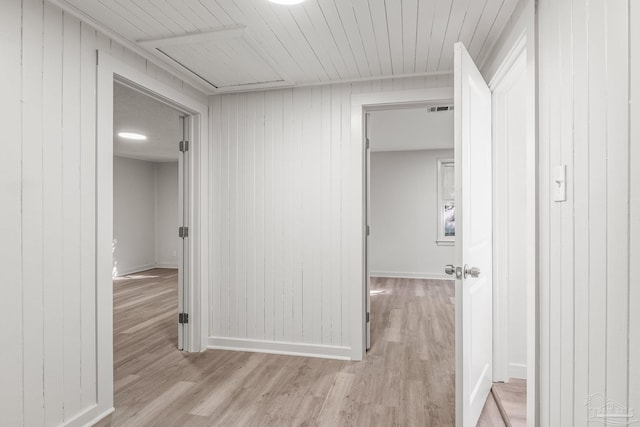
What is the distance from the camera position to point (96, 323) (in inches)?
81.8

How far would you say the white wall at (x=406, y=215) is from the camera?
22.3 ft

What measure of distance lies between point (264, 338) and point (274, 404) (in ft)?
2.97

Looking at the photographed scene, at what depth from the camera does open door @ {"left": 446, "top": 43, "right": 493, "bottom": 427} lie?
5.64 ft

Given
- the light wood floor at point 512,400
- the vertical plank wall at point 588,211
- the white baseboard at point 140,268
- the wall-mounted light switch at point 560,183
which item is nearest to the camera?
the vertical plank wall at point 588,211

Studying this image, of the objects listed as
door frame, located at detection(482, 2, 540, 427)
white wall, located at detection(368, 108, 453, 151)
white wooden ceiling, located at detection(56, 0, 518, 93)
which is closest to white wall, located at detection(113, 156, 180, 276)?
white wall, located at detection(368, 108, 453, 151)

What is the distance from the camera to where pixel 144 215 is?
781 centimetres

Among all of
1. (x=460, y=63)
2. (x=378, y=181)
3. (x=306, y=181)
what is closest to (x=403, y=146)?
(x=378, y=181)

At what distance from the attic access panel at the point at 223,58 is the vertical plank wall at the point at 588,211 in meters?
1.62

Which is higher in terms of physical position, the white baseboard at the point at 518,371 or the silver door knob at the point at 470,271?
the silver door knob at the point at 470,271

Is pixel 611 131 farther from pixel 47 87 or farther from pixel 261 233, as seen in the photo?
pixel 261 233

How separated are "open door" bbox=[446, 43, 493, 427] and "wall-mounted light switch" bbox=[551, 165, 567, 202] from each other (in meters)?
0.41

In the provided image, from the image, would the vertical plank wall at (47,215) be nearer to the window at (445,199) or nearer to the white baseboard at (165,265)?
the window at (445,199)

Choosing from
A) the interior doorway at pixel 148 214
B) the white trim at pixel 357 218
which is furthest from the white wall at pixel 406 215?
the white trim at pixel 357 218

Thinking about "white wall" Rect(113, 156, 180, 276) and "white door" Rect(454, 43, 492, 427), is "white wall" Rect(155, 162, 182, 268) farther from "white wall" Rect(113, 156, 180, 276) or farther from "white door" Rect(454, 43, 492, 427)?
"white door" Rect(454, 43, 492, 427)
